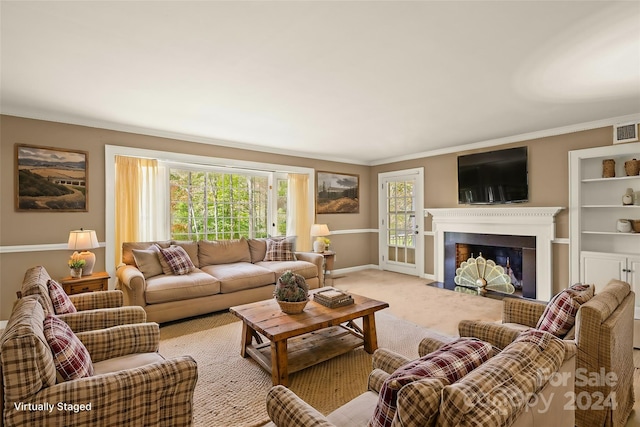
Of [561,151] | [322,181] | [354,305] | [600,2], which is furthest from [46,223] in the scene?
[561,151]

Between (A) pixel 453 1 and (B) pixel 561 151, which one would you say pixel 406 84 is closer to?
(A) pixel 453 1

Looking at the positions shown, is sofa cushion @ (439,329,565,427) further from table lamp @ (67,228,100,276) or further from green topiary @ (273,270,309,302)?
table lamp @ (67,228,100,276)

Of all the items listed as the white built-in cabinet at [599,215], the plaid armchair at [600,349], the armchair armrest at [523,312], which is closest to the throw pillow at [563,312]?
the plaid armchair at [600,349]

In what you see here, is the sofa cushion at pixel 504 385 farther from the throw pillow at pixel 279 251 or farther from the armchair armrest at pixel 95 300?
the throw pillow at pixel 279 251

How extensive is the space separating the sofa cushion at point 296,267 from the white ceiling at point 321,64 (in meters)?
1.90

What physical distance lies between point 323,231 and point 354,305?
2715mm

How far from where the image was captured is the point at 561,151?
413 cm

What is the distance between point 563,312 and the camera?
→ 1784 millimetres

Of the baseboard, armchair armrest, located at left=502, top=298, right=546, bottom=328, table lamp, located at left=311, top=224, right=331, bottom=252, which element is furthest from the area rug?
the baseboard

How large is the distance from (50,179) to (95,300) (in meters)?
1.99

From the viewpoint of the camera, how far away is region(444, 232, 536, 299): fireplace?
173 inches

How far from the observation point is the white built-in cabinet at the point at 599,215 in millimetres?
3674

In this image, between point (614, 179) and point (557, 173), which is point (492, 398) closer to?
point (614, 179)

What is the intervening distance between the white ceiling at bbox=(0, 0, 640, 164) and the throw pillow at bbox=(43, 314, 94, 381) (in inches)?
66.4
